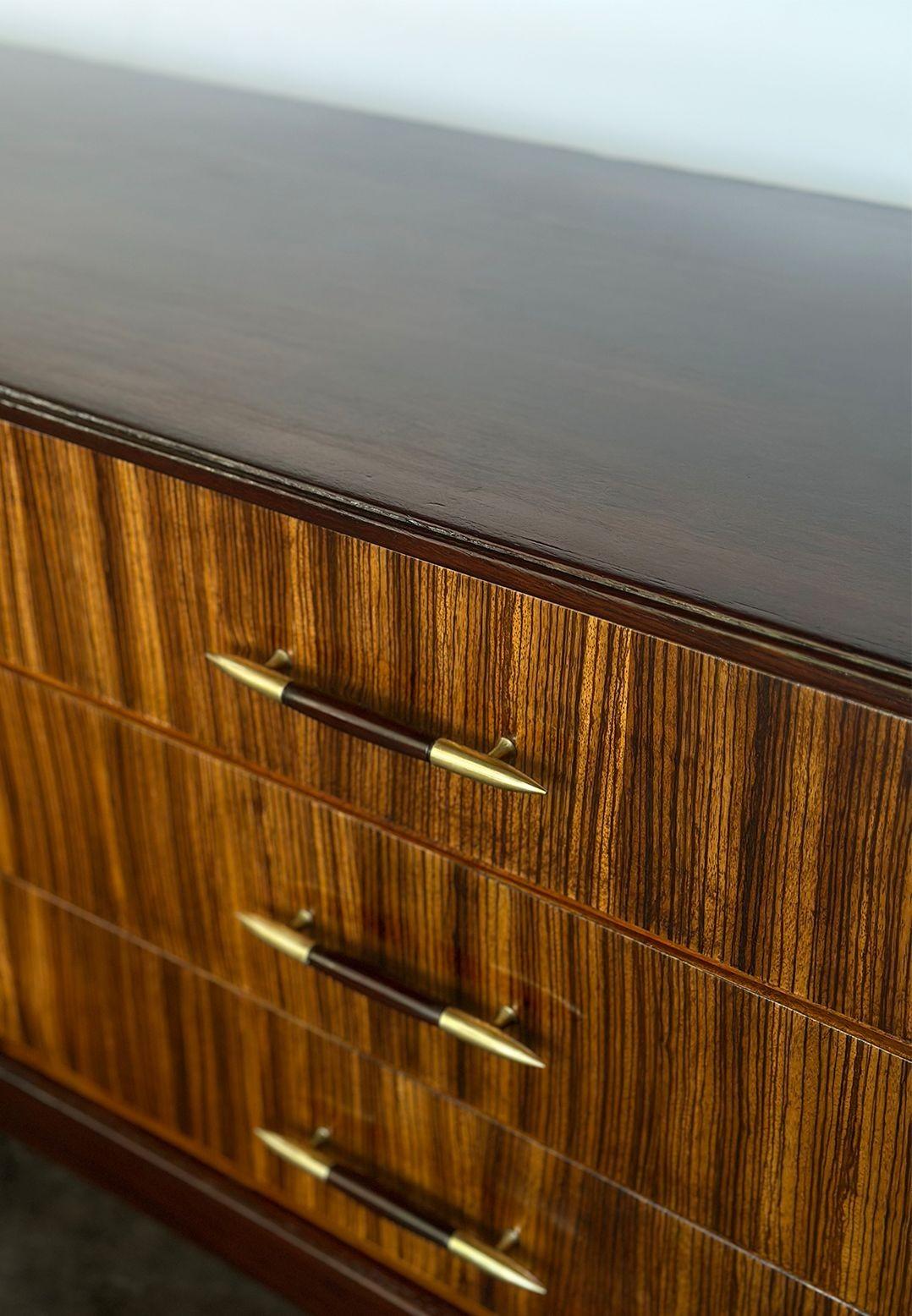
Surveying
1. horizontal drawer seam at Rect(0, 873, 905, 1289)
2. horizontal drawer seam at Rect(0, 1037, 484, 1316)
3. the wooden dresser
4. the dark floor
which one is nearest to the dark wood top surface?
the wooden dresser

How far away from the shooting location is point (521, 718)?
0.50 metres

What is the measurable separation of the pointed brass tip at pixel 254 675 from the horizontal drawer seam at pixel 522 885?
0.06 metres

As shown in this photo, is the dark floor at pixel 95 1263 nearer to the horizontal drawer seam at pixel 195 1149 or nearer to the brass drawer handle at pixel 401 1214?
the horizontal drawer seam at pixel 195 1149

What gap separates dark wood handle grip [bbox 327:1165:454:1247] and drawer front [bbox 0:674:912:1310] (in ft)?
0.28

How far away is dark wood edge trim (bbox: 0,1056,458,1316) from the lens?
0.75 metres

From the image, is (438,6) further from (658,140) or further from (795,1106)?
(795,1106)

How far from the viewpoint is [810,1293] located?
56 cm

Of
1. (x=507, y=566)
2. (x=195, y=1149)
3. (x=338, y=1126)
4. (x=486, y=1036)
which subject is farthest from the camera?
(x=195, y=1149)

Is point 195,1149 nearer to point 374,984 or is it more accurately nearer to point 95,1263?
point 95,1263

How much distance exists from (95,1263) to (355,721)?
1.86 ft

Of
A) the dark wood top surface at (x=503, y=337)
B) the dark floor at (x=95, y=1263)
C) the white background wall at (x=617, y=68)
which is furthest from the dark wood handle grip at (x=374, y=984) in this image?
the white background wall at (x=617, y=68)

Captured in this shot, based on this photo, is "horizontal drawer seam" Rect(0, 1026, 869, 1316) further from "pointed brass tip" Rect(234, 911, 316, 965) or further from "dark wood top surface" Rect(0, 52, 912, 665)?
"dark wood top surface" Rect(0, 52, 912, 665)

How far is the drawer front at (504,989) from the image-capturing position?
1.70ft

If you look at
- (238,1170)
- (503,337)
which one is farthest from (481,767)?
(238,1170)
